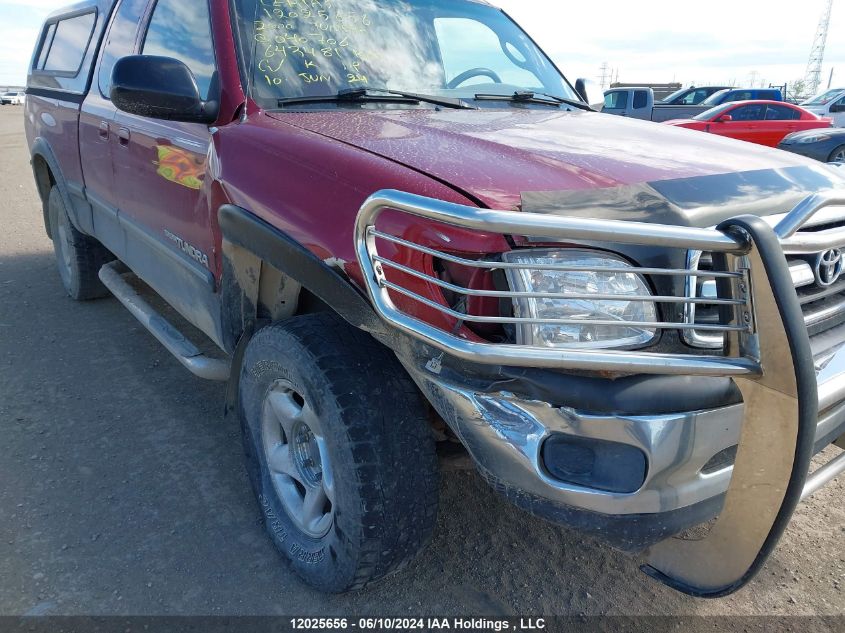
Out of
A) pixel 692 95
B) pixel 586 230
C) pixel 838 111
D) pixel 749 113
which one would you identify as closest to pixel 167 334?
pixel 586 230

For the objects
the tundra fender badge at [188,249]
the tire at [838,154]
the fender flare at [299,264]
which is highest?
the fender flare at [299,264]

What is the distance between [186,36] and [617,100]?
552 inches

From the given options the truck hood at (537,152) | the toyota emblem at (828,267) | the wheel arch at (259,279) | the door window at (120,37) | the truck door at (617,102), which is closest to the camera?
the truck hood at (537,152)

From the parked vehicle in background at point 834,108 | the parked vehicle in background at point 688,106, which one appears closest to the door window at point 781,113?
the parked vehicle in background at point 688,106

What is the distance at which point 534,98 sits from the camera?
3094 mm

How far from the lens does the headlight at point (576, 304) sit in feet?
5.14

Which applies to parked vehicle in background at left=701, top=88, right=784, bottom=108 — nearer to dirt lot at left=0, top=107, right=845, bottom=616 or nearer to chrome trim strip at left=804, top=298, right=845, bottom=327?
dirt lot at left=0, top=107, right=845, bottom=616

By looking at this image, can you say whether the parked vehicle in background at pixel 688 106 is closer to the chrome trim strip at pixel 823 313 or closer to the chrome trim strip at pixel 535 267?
the chrome trim strip at pixel 823 313

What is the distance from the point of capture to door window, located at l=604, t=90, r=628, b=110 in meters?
14.4

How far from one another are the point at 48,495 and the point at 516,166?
2.25 m

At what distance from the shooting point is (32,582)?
7.30 ft

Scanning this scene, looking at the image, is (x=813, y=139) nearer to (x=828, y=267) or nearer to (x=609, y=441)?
(x=828, y=267)

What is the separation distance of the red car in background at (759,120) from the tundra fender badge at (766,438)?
12.0 m

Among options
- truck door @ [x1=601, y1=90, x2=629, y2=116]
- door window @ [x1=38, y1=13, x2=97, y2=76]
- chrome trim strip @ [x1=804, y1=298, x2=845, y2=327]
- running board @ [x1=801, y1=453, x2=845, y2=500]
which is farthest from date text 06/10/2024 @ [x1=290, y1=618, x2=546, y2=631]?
truck door @ [x1=601, y1=90, x2=629, y2=116]
